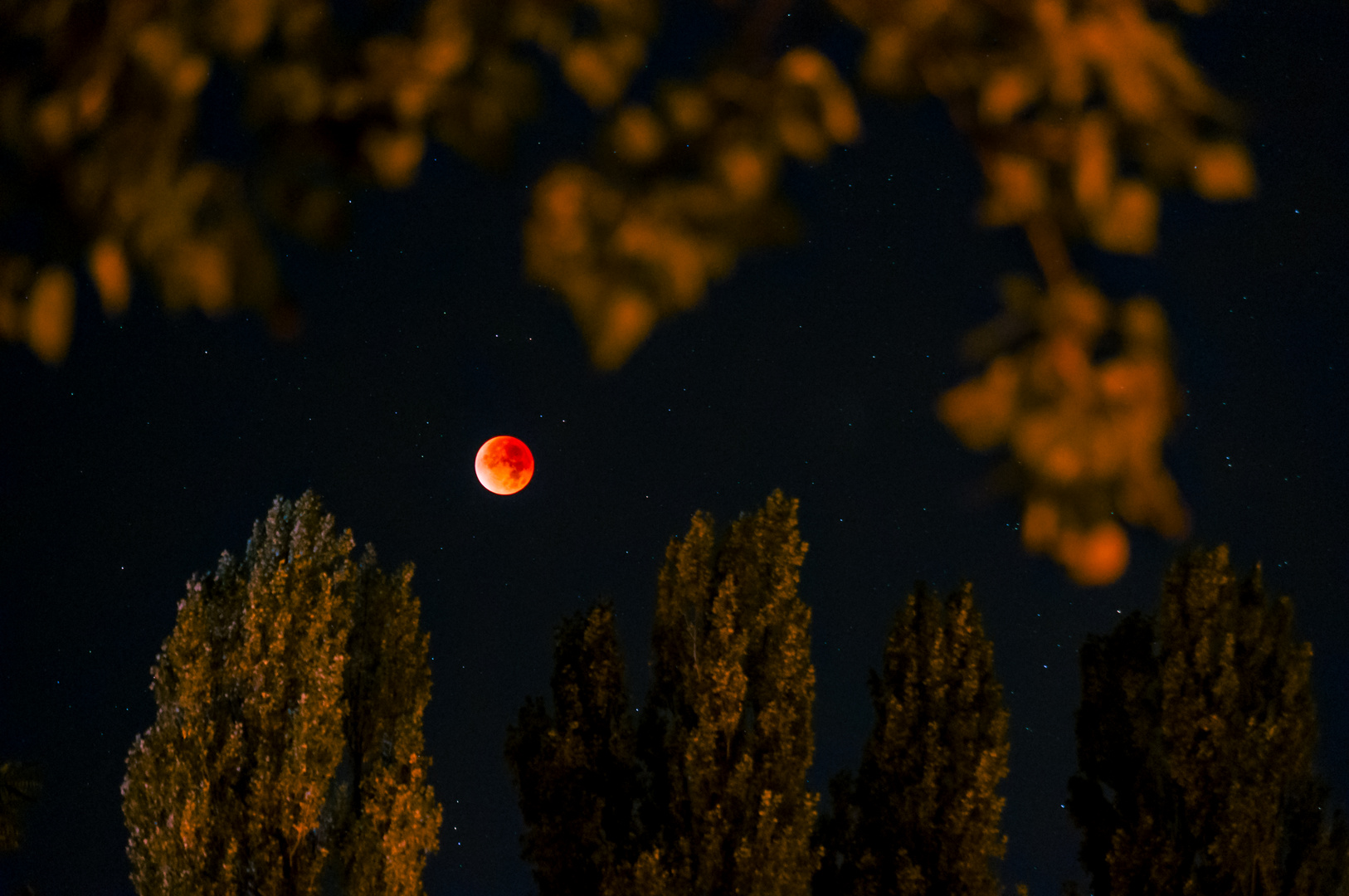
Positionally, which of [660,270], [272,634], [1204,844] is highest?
[660,270]

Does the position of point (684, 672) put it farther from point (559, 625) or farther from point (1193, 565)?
point (1193, 565)

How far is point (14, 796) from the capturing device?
13.7 metres

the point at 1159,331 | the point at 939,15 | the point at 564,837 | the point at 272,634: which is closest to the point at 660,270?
the point at 939,15

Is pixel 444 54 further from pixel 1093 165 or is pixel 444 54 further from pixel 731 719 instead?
pixel 731 719

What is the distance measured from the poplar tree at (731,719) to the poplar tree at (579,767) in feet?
1.23

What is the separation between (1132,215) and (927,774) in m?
14.9

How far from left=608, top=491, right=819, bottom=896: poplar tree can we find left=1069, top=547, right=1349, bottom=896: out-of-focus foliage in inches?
185

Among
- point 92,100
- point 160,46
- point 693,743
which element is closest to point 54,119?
point 92,100

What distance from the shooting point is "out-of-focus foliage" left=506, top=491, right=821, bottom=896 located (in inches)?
587

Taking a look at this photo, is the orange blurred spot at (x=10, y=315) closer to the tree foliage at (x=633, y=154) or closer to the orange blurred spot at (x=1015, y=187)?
the tree foliage at (x=633, y=154)

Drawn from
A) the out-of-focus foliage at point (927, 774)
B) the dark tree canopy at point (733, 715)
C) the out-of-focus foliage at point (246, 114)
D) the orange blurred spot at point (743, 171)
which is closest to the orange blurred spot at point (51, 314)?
the out-of-focus foliage at point (246, 114)

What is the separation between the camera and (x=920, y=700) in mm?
16734

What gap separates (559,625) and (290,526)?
3956mm

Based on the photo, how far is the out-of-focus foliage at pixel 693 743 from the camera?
14.9 meters
